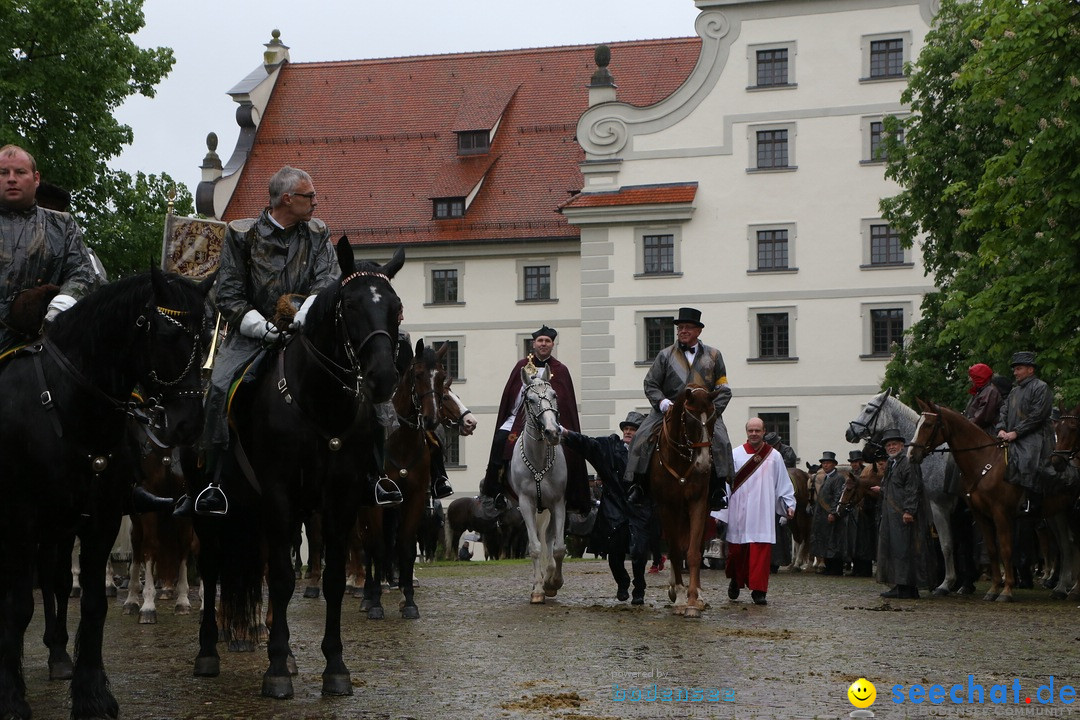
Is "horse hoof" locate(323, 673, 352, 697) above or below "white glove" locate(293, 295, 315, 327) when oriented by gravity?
below

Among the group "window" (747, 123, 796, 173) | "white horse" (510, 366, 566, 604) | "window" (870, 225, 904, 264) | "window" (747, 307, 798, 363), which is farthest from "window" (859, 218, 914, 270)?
"white horse" (510, 366, 566, 604)

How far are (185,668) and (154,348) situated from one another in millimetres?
3153

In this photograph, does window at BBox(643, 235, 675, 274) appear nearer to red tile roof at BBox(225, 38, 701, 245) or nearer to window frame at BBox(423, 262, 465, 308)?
red tile roof at BBox(225, 38, 701, 245)

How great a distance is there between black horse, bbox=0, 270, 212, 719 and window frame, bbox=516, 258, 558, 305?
52222 mm

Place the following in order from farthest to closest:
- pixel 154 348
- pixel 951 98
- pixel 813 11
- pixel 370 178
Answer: pixel 370 178 < pixel 813 11 < pixel 951 98 < pixel 154 348

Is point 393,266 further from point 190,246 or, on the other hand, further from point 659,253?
point 659,253

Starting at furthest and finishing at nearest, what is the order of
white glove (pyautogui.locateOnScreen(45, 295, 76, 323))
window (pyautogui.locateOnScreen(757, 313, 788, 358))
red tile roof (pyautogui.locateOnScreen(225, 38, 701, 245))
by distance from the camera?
red tile roof (pyautogui.locateOnScreen(225, 38, 701, 245)) < window (pyautogui.locateOnScreen(757, 313, 788, 358)) < white glove (pyautogui.locateOnScreen(45, 295, 76, 323))

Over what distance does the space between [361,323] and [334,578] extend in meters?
1.63

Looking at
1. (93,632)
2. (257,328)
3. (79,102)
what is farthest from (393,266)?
(79,102)

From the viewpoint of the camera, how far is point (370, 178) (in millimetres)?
64938

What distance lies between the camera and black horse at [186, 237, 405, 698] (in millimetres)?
9164

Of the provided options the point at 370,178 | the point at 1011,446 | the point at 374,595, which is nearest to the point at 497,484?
the point at 374,595

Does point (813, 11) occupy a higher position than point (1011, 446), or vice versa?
point (813, 11)

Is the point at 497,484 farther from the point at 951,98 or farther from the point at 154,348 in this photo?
the point at 951,98
